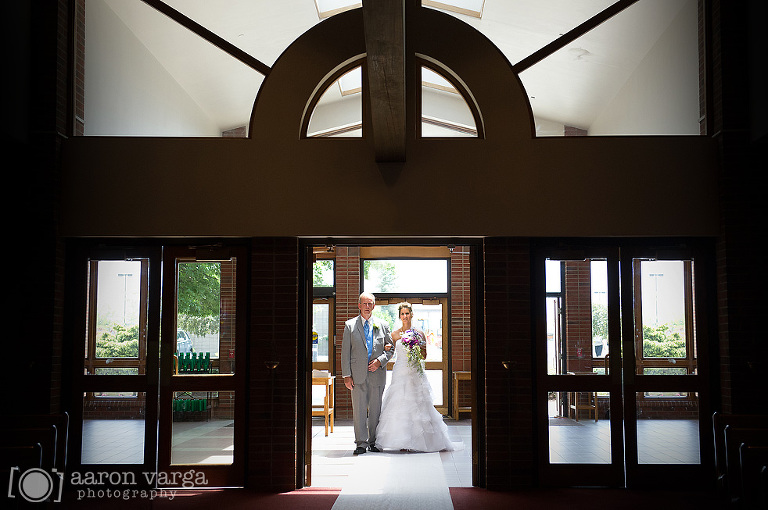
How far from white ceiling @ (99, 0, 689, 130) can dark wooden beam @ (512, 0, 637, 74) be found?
2.2 inches

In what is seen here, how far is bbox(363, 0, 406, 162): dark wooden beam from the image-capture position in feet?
13.7

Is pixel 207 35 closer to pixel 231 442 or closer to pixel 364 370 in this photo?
pixel 231 442

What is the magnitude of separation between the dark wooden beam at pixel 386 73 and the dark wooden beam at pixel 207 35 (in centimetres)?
158

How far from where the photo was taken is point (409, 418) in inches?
309

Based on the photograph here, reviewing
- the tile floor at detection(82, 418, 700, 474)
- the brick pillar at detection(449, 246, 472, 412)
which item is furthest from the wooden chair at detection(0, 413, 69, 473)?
the brick pillar at detection(449, 246, 472, 412)

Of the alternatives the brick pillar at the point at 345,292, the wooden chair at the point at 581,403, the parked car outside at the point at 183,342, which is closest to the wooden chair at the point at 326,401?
the brick pillar at the point at 345,292

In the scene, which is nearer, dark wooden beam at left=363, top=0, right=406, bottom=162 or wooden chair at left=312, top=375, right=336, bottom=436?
dark wooden beam at left=363, top=0, right=406, bottom=162

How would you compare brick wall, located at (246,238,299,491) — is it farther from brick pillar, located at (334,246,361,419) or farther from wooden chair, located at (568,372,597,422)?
brick pillar, located at (334,246,361,419)

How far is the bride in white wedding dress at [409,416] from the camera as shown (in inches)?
304

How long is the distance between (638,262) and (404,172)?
7.85 feet

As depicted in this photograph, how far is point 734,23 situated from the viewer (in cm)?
591

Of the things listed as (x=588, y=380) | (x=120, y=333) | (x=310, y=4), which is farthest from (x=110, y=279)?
(x=588, y=380)

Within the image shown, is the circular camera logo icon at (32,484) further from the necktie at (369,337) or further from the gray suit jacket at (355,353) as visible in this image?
the necktie at (369,337)

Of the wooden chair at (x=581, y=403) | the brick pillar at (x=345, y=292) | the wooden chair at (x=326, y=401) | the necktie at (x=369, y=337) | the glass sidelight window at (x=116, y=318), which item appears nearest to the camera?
the wooden chair at (x=581, y=403)
